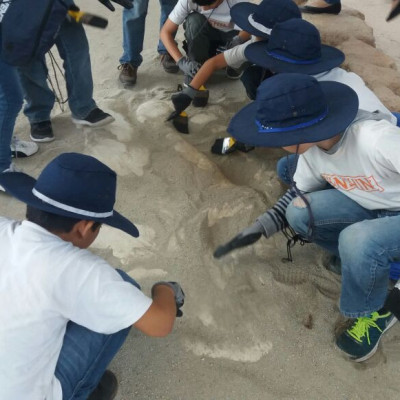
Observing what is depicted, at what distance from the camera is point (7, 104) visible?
1.72m

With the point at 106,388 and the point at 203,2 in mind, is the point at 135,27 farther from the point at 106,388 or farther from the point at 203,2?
the point at 106,388

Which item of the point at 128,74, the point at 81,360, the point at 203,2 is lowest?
the point at 128,74

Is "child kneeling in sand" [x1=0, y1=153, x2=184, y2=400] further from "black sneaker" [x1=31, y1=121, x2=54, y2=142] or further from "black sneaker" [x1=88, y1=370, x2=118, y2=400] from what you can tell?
"black sneaker" [x1=31, y1=121, x2=54, y2=142]

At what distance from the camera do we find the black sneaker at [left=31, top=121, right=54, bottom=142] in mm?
2148

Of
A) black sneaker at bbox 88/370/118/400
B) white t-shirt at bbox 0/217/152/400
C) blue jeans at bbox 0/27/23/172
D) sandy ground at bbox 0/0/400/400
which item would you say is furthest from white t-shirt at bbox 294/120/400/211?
blue jeans at bbox 0/27/23/172

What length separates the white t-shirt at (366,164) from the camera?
124 centimetres

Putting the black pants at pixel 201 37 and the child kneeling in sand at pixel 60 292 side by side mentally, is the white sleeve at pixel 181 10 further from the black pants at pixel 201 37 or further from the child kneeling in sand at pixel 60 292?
the child kneeling in sand at pixel 60 292

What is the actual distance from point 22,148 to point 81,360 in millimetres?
1306

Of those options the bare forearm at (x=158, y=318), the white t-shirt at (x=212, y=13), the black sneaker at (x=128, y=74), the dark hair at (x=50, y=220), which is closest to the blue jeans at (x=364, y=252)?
the bare forearm at (x=158, y=318)

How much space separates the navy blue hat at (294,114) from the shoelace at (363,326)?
601 mm

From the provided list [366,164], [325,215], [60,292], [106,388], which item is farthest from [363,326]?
[60,292]

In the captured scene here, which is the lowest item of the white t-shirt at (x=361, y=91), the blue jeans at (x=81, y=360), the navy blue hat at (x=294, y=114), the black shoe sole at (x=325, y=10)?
the blue jeans at (x=81, y=360)

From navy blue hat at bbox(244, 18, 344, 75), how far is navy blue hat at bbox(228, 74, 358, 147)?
419 mm

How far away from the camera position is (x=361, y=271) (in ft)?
4.17
